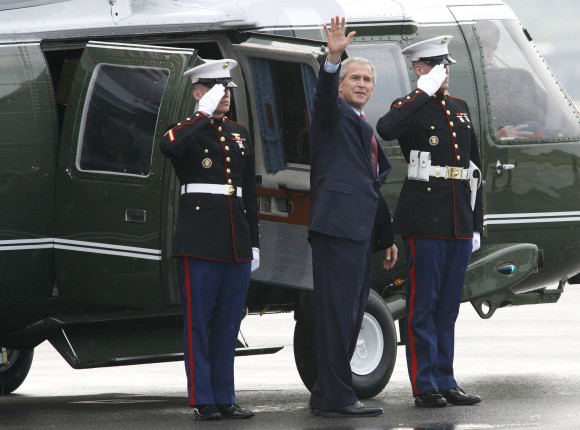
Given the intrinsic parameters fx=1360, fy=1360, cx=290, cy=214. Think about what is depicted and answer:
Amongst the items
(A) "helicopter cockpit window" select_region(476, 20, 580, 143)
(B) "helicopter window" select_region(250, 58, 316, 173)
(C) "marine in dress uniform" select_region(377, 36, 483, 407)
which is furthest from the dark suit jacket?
(A) "helicopter cockpit window" select_region(476, 20, 580, 143)

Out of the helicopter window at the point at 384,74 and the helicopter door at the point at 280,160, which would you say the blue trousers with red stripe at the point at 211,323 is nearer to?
the helicopter door at the point at 280,160

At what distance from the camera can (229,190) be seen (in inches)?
312

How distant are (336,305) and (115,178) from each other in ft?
5.69

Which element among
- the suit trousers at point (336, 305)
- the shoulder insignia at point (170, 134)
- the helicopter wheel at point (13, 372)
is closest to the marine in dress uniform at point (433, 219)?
the suit trousers at point (336, 305)

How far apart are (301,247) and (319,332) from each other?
1253mm

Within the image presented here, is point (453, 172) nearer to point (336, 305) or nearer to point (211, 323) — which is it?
point (336, 305)

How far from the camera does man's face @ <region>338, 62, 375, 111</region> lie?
7.83m

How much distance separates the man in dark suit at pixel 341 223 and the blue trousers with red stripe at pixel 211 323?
49cm

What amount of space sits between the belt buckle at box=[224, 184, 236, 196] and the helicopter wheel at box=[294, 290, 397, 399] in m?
A: 1.19

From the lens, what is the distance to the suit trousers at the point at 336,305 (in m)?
7.77

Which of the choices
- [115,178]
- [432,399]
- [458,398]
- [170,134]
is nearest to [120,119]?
[115,178]

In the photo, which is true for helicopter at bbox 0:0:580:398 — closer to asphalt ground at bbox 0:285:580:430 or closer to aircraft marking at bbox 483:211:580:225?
aircraft marking at bbox 483:211:580:225

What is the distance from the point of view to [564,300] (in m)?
20.2

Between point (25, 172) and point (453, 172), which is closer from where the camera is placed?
point (453, 172)
